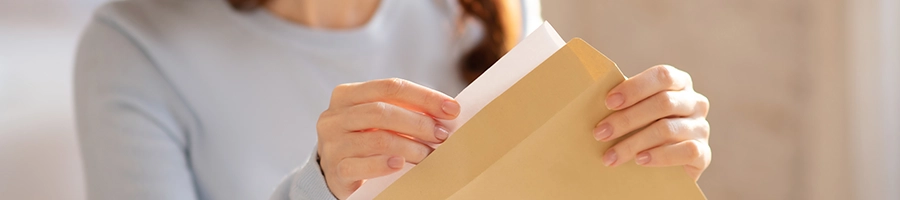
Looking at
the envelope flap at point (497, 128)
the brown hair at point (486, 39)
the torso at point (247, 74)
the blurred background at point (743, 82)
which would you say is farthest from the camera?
the brown hair at point (486, 39)

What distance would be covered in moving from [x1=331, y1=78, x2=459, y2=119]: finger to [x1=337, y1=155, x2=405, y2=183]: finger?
4cm

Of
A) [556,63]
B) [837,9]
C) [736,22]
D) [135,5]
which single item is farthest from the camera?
[736,22]

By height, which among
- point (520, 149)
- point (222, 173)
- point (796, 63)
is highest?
point (796, 63)

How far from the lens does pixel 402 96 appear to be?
477mm

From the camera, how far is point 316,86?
0.90 metres

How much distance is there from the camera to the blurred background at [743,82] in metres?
0.70

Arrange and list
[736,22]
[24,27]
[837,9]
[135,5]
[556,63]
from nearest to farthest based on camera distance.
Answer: [556,63] < [24,27] < [135,5] < [837,9] < [736,22]

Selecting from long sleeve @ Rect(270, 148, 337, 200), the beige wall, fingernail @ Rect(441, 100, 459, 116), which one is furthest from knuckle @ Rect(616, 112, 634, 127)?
the beige wall

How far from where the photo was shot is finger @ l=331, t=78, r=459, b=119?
0.45 metres

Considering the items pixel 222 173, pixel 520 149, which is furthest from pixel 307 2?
pixel 520 149

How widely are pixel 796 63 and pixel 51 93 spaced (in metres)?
0.95

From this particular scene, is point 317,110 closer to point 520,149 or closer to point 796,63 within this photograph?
point 520,149

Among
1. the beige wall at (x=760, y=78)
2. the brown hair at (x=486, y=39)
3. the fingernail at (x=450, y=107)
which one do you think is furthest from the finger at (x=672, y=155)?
the beige wall at (x=760, y=78)

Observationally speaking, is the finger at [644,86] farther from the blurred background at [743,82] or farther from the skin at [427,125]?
the blurred background at [743,82]
